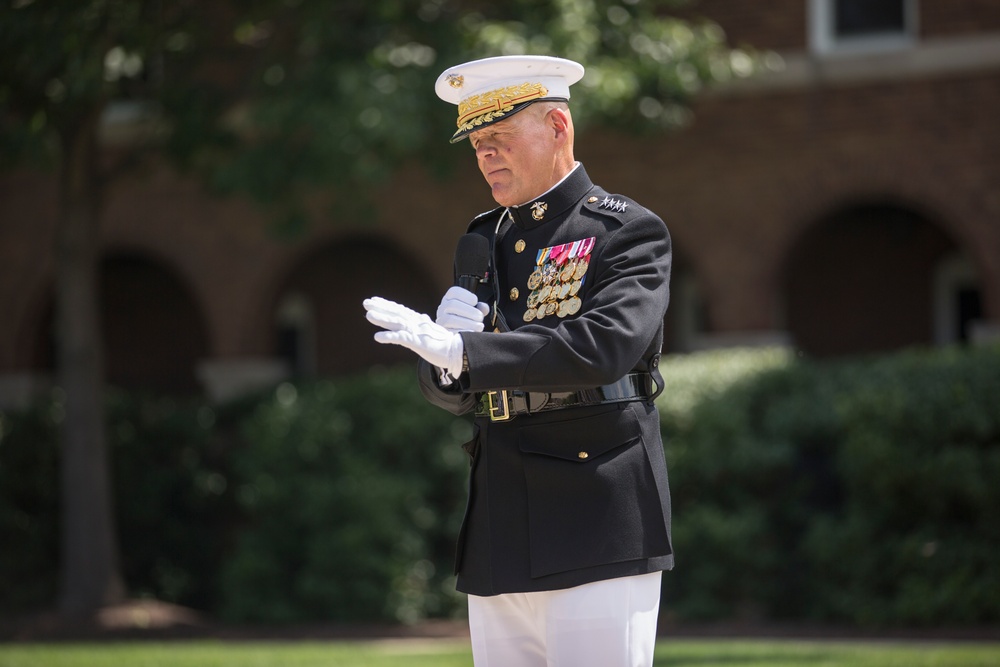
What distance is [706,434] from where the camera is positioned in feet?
30.2

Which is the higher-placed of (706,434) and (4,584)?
(706,434)

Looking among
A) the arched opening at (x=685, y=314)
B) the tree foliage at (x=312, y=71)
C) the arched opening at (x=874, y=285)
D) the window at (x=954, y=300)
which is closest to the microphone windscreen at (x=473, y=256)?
the tree foliage at (x=312, y=71)

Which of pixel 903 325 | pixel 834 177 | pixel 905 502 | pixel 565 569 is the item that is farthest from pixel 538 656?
pixel 903 325

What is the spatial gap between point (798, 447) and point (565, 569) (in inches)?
257

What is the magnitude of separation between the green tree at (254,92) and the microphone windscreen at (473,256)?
506 centimetres

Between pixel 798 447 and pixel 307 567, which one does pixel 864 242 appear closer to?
pixel 798 447

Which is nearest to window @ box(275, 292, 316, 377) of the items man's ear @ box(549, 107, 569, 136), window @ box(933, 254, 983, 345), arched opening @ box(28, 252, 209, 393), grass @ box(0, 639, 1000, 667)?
arched opening @ box(28, 252, 209, 393)

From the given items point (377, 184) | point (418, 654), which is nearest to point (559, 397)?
point (418, 654)

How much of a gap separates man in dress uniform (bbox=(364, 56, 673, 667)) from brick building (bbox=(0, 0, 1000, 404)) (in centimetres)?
635

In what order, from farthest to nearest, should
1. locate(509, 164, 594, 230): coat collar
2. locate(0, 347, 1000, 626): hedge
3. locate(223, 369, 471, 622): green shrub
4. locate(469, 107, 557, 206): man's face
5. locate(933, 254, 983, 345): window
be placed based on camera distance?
locate(933, 254, 983, 345): window < locate(223, 369, 471, 622): green shrub < locate(0, 347, 1000, 626): hedge < locate(509, 164, 594, 230): coat collar < locate(469, 107, 557, 206): man's face

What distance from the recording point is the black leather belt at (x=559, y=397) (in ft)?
10.2

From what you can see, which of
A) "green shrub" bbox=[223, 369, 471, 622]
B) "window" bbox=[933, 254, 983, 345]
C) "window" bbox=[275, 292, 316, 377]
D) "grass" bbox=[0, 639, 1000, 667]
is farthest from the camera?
"window" bbox=[275, 292, 316, 377]

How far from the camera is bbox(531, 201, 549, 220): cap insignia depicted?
3320mm

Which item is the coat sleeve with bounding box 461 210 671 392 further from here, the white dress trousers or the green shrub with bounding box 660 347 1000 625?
the green shrub with bounding box 660 347 1000 625
